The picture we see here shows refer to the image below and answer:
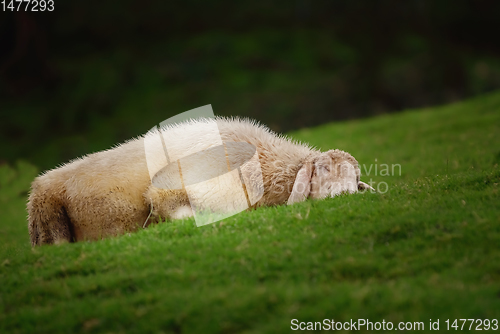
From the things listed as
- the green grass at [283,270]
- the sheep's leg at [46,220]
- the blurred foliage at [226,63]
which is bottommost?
the green grass at [283,270]

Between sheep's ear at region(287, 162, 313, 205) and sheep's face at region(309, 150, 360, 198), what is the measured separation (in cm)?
7

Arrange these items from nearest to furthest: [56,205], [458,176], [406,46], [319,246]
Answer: [319,246] < [56,205] < [458,176] < [406,46]

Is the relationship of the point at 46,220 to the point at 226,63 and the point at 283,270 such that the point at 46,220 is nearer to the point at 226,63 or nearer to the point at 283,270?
the point at 283,270

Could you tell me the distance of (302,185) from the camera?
6.79 metres

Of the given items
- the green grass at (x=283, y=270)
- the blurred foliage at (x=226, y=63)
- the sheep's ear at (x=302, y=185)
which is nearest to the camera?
the green grass at (x=283, y=270)

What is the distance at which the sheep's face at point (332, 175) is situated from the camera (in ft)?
22.2

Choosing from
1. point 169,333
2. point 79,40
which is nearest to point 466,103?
point 169,333

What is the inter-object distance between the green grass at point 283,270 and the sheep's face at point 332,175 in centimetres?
31

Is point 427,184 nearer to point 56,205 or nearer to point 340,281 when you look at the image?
point 340,281

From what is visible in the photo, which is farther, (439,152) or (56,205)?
(439,152)

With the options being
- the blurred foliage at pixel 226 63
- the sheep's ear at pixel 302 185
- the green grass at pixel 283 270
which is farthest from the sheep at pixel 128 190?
the blurred foliage at pixel 226 63

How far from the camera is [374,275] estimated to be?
4.48 meters

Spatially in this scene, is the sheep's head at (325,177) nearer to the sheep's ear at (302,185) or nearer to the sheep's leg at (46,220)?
the sheep's ear at (302,185)

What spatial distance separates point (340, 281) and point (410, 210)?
1.72 meters
